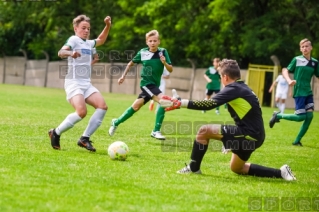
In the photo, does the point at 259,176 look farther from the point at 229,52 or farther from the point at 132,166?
the point at 229,52

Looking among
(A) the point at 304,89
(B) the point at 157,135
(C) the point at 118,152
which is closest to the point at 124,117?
(B) the point at 157,135

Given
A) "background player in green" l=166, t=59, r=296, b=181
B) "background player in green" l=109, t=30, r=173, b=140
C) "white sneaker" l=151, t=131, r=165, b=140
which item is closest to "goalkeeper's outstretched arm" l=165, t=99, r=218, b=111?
"background player in green" l=166, t=59, r=296, b=181

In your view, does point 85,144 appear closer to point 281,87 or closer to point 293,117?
point 293,117

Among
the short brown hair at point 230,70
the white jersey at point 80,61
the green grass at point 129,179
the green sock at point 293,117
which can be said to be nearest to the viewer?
the green grass at point 129,179

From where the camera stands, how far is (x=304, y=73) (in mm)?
12844

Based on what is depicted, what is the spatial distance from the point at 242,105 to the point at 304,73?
17.4 ft

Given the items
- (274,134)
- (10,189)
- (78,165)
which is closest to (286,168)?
(78,165)

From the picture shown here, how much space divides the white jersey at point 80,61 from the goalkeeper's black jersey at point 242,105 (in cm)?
258

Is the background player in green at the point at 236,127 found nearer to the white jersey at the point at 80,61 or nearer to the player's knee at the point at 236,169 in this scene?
the player's knee at the point at 236,169

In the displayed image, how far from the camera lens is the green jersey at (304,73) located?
12.7m

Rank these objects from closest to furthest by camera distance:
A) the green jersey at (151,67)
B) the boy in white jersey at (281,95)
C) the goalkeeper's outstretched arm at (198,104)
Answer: the goalkeeper's outstretched arm at (198,104)
the green jersey at (151,67)
the boy in white jersey at (281,95)

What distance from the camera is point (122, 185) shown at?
688 centimetres

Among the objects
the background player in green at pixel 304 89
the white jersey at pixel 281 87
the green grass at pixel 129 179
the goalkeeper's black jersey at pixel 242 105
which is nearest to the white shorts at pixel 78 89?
the green grass at pixel 129 179

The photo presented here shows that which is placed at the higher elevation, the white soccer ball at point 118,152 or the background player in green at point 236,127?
the background player in green at point 236,127
